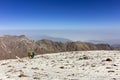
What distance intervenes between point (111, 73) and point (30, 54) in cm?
2263

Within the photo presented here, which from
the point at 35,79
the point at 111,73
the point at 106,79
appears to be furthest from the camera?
the point at 111,73

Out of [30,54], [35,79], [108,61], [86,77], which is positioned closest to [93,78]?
[86,77]

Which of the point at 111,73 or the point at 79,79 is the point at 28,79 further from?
the point at 111,73

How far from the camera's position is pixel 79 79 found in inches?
730

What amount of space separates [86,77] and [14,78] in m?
7.20

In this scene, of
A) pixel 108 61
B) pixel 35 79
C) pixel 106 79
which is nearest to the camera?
pixel 106 79

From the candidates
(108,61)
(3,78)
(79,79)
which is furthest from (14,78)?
(108,61)

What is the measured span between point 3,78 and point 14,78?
1104 mm

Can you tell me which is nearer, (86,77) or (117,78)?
(117,78)

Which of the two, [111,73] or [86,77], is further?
[111,73]

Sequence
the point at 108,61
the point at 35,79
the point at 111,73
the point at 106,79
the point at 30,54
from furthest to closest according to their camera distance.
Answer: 1. the point at 30,54
2. the point at 108,61
3. the point at 111,73
4. the point at 35,79
5. the point at 106,79

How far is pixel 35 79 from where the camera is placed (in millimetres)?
19203

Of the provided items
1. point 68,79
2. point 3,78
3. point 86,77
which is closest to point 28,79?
point 3,78

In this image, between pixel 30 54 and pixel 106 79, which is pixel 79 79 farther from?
pixel 30 54
